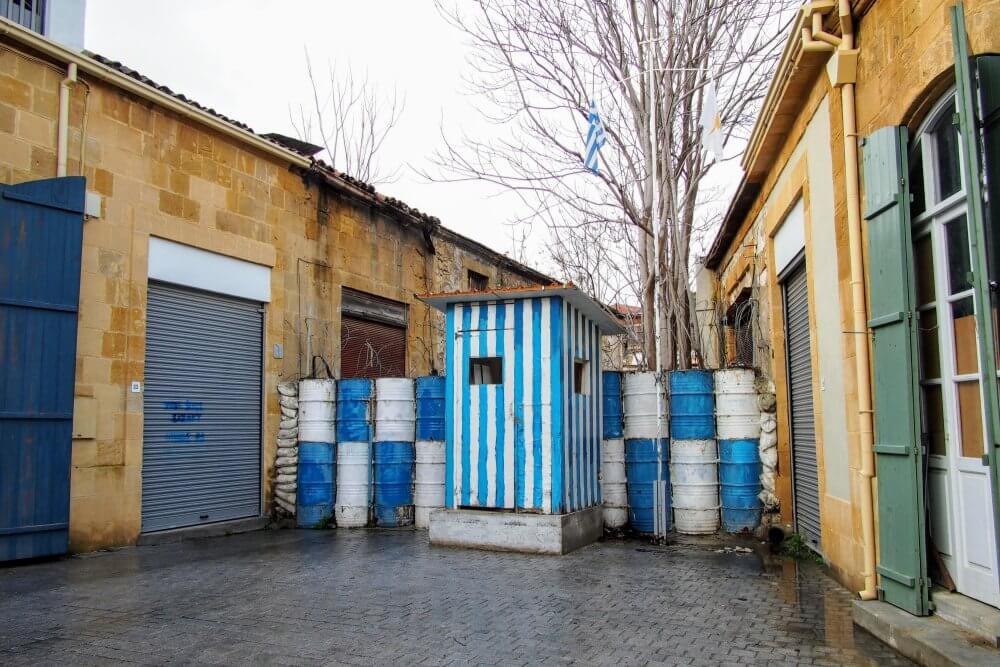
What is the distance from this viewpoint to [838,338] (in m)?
5.83

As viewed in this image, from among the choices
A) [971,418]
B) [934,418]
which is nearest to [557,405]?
[934,418]

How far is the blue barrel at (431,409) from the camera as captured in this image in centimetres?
914

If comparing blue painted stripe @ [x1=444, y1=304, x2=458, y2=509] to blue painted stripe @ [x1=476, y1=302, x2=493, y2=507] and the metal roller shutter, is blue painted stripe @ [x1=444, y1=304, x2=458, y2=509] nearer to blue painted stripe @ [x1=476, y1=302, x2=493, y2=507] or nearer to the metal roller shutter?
blue painted stripe @ [x1=476, y1=302, x2=493, y2=507]

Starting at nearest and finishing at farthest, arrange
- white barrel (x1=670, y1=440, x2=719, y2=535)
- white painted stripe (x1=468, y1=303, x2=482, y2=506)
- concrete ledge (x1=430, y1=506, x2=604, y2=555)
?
1. concrete ledge (x1=430, y1=506, x2=604, y2=555)
2. white painted stripe (x1=468, y1=303, x2=482, y2=506)
3. white barrel (x1=670, y1=440, x2=719, y2=535)

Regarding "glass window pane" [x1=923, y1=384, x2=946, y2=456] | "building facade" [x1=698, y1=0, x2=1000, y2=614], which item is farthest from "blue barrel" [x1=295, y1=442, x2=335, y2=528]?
"glass window pane" [x1=923, y1=384, x2=946, y2=456]

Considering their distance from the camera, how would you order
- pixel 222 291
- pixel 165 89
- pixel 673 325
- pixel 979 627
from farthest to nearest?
1. pixel 673 325
2. pixel 222 291
3. pixel 165 89
4. pixel 979 627

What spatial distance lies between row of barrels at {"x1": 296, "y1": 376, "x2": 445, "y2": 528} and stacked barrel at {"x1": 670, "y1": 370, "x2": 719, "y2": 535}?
274 cm

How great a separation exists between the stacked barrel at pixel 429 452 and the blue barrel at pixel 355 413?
692mm

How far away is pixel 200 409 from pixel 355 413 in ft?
6.07

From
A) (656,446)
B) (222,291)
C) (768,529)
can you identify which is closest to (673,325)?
(656,446)

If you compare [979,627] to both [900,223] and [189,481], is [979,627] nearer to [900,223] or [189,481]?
[900,223]

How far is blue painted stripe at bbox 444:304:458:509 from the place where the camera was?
8062 mm

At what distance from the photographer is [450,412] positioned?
8211 millimetres

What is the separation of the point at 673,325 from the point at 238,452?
618 centimetres
